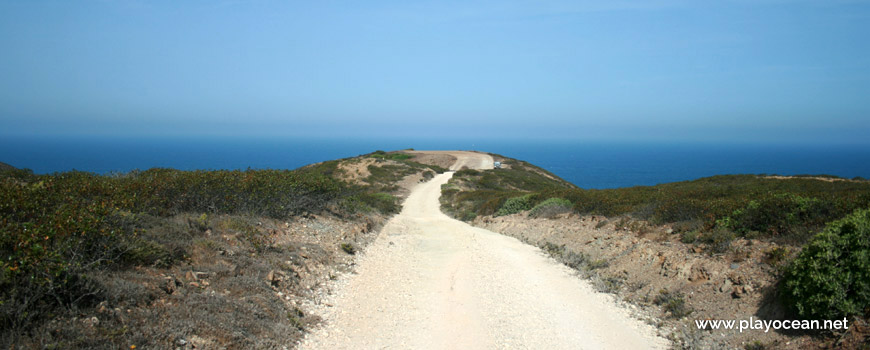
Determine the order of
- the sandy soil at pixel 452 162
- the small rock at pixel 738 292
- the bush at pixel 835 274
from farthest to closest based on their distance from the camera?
1. the sandy soil at pixel 452 162
2. the small rock at pixel 738 292
3. the bush at pixel 835 274

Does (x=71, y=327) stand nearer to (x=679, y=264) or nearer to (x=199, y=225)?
(x=199, y=225)

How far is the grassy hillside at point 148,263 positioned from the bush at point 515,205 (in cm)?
1041

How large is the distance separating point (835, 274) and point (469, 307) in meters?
5.23

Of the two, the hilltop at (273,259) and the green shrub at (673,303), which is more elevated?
the hilltop at (273,259)

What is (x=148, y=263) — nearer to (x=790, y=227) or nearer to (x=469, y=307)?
(x=469, y=307)

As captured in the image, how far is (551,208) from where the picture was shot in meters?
16.5

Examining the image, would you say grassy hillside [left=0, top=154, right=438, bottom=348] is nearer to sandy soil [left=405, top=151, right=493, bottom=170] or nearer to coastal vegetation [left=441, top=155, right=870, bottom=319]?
coastal vegetation [left=441, top=155, right=870, bottom=319]

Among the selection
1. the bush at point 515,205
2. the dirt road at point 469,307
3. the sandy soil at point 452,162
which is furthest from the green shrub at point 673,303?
the sandy soil at point 452,162

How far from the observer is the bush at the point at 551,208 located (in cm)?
1608

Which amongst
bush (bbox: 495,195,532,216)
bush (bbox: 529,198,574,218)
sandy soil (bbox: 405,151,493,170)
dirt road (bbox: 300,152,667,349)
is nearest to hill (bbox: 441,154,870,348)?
bush (bbox: 529,198,574,218)

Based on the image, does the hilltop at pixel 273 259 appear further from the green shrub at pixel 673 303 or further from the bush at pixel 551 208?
the bush at pixel 551 208

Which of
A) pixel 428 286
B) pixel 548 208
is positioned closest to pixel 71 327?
pixel 428 286

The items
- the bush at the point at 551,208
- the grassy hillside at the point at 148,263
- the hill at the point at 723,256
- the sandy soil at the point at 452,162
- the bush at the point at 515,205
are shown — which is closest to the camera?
the grassy hillside at the point at 148,263

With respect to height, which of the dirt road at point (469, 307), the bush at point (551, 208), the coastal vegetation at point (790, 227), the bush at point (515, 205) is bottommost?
the dirt road at point (469, 307)
